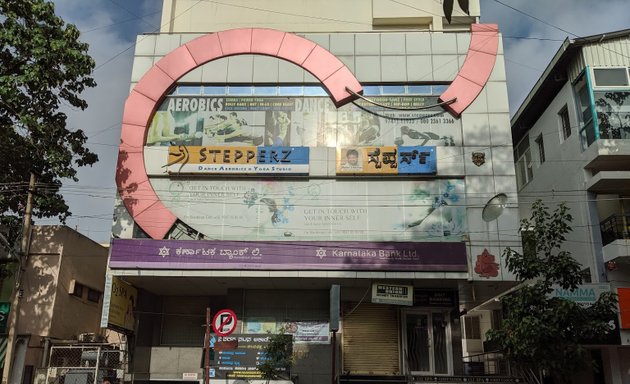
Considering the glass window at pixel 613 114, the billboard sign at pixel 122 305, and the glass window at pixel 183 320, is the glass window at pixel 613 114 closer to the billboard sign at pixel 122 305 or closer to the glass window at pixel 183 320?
the glass window at pixel 183 320

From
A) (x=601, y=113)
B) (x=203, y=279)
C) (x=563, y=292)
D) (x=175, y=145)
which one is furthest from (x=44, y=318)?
(x=601, y=113)

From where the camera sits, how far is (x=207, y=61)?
20.3m

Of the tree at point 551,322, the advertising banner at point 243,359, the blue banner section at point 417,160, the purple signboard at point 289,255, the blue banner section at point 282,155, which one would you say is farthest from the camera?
the blue banner section at point 282,155

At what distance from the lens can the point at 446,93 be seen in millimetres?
19547

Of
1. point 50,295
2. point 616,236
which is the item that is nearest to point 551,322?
point 616,236

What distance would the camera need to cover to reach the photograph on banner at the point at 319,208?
18391 mm

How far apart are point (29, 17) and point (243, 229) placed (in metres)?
9.33

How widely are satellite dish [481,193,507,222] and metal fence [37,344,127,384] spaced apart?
12.0m

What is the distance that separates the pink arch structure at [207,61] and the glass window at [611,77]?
13.8 ft

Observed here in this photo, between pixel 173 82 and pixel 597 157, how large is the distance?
49.6 ft

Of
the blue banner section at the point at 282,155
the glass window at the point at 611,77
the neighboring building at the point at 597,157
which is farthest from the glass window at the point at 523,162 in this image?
the blue banner section at the point at 282,155

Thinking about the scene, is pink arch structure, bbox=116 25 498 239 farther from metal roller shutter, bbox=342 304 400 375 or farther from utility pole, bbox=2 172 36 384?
metal roller shutter, bbox=342 304 400 375

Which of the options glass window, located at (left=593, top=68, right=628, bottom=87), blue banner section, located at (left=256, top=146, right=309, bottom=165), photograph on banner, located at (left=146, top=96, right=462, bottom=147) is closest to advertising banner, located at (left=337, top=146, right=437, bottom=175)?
photograph on banner, located at (left=146, top=96, right=462, bottom=147)

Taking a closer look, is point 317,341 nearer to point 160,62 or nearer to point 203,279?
point 203,279
